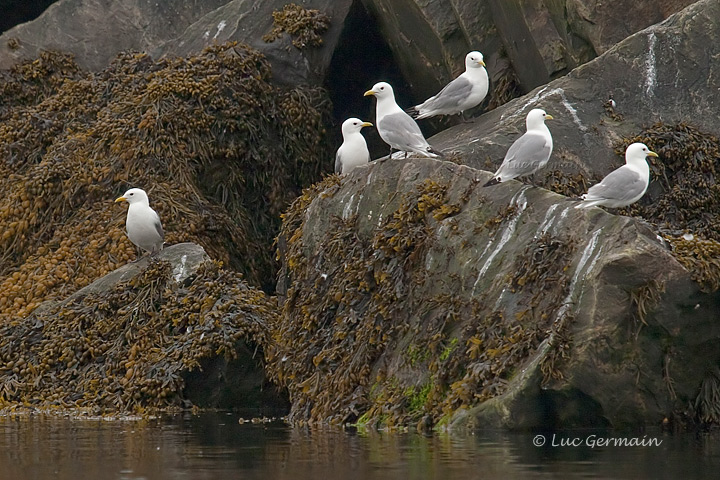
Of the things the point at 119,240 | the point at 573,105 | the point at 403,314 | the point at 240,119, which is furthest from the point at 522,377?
the point at 240,119

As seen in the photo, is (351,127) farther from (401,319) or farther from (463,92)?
(401,319)

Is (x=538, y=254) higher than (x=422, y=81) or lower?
lower

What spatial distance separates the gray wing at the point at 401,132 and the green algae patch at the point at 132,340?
76.2 inches

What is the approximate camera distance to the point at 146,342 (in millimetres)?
11438

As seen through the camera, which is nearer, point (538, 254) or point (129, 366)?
point (538, 254)

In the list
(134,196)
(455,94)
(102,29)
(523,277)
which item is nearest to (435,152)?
(455,94)

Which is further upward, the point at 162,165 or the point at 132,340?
the point at 162,165

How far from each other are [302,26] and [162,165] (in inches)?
98.2

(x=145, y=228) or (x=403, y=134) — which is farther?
(x=145, y=228)

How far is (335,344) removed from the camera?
32.9ft

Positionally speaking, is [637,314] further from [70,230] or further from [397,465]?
[70,230]

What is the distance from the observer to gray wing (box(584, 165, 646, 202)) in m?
8.91

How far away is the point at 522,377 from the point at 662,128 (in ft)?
12.4

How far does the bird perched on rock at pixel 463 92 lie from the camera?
1203cm
